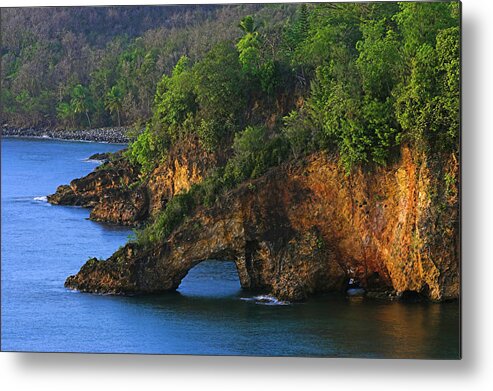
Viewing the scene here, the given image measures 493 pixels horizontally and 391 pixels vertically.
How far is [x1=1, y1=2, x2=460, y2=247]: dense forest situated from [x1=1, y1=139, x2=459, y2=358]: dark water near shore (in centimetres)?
45

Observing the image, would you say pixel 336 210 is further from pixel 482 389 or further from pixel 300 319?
pixel 482 389

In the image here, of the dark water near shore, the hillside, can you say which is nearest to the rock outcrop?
the hillside

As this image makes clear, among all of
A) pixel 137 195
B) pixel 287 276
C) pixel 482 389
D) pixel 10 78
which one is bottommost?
pixel 482 389

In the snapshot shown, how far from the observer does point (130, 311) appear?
33.2 ft

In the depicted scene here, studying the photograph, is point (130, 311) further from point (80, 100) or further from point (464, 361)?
point (464, 361)

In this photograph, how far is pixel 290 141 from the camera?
1065cm

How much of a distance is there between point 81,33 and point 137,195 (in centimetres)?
155

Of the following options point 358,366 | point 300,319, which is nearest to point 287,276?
point 300,319

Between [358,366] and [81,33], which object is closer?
[358,366]

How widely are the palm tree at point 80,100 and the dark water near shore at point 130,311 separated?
0.30m

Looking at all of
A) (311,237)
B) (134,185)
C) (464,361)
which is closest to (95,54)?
(134,185)

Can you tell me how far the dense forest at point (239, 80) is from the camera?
9898 millimetres

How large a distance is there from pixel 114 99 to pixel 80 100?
0.27m

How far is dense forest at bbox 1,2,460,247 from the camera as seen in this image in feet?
32.5
